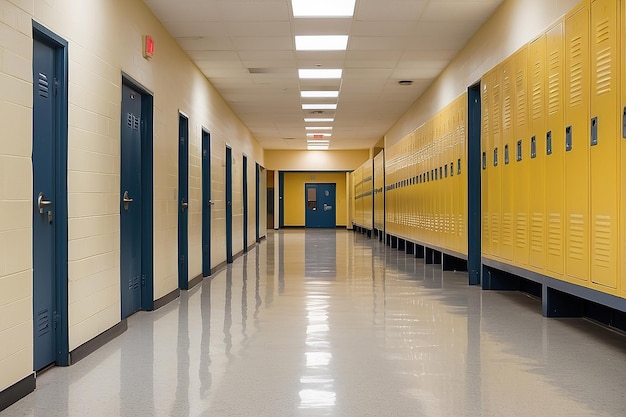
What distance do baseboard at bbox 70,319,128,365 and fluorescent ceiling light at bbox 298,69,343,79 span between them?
18.1ft

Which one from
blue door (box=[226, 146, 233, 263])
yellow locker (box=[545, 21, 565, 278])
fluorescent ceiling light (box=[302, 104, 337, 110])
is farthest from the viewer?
fluorescent ceiling light (box=[302, 104, 337, 110])

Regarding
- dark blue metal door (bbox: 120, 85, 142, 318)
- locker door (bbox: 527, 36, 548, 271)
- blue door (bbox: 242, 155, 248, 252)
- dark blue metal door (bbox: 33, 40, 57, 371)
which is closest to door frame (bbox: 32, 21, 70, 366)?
dark blue metal door (bbox: 33, 40, 57, 371)

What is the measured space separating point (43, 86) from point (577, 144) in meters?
3.42

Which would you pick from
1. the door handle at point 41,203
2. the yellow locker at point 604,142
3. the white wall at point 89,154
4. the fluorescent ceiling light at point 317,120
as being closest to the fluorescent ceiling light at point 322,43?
the white wall at point 89,154

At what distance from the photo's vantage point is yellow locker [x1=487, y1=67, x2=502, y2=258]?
21.0ft

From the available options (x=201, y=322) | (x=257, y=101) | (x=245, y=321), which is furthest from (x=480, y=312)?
(x=257, y=101)

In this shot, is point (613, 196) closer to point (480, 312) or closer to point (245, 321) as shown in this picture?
point (480, 312)

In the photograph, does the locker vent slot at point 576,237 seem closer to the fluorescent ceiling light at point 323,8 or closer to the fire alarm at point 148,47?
the fluorescent ceiling light at point 323,8

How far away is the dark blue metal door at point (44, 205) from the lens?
361 centimetres

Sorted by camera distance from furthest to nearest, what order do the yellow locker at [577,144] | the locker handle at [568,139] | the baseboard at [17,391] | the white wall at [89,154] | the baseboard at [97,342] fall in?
the locker handle at [568,139], the yellow locker at [577,144], the baseboard at [97,342], the white wall at [89,154], the baseboard at [17,391]

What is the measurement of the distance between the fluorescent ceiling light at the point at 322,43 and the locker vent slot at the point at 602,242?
4321mm

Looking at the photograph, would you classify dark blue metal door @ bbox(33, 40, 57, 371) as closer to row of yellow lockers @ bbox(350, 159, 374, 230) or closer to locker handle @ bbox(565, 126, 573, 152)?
locker handle @ bbox(565, 126, 573, 152)

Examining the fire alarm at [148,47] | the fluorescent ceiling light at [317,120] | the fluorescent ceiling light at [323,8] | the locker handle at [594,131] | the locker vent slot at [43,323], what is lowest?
the locker vent slot at [43,323]

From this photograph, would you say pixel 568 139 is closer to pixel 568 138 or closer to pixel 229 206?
pixel 568 138
